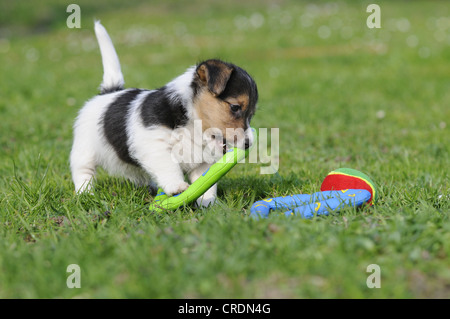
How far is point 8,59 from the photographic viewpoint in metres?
11.8

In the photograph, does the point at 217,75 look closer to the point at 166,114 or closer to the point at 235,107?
the point at 235,107

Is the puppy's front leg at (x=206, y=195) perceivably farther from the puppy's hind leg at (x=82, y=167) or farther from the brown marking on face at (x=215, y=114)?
the puppy's hind leg at (x=82, y=167)

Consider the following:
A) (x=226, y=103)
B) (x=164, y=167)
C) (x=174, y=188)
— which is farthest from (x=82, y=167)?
(x=226, y=103)

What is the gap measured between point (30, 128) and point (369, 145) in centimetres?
384

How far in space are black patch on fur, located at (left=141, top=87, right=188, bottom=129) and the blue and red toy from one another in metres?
0.77

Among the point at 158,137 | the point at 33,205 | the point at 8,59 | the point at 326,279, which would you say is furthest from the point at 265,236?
the point at 8,59

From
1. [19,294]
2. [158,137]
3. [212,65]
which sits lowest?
[19,294]

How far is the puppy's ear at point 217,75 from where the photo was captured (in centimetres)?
321

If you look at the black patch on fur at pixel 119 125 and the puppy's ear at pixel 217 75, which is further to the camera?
the black patch on fur at pixel 119 125

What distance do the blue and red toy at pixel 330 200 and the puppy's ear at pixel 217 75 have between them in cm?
78

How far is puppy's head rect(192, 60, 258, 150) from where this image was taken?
3.23 m

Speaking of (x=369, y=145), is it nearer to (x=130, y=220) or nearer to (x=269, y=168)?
(x=269, y=168)

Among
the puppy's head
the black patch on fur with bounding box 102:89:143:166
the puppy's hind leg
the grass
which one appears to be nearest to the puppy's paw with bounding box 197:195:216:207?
the grass

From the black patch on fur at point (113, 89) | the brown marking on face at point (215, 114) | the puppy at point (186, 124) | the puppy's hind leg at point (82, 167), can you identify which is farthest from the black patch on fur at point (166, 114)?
the black patch on fur at point (113, 89)
